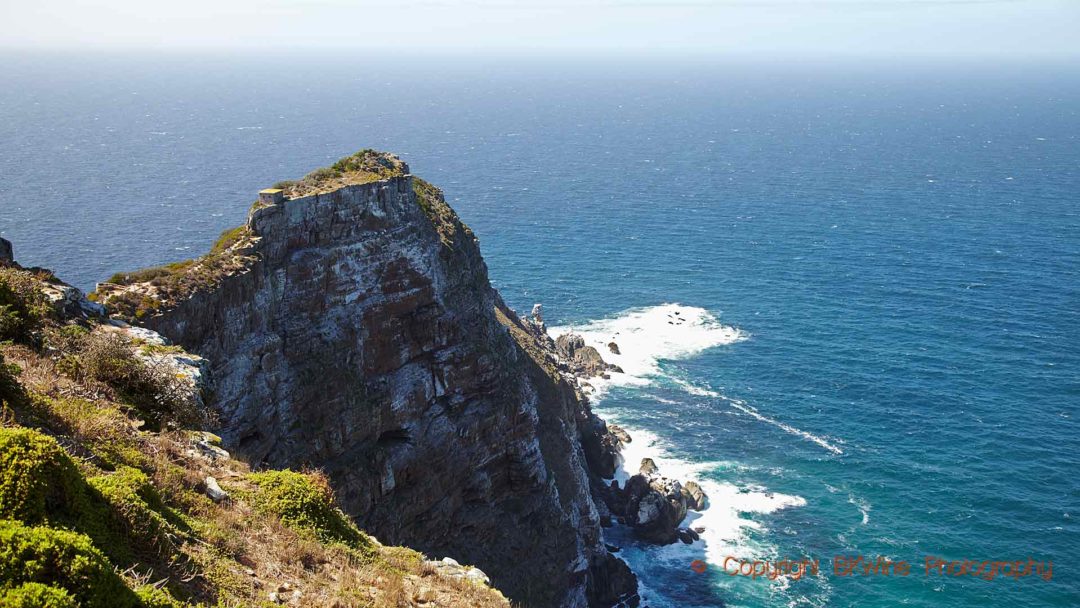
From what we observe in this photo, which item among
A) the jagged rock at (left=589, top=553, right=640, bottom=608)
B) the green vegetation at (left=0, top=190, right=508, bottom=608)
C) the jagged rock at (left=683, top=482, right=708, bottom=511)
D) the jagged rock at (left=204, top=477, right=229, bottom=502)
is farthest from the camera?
the jagged rock at (left=683, top=482, right=708, bottom=511)

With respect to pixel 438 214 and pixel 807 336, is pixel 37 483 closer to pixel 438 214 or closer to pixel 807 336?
pixel 438 214

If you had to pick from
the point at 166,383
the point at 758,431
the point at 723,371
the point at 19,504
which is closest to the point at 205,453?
the point at 166,383

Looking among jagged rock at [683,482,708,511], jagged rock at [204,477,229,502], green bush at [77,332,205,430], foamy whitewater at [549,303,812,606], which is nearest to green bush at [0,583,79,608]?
jagged rock at [204,477,229,502]

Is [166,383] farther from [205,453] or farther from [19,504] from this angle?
[19,504]

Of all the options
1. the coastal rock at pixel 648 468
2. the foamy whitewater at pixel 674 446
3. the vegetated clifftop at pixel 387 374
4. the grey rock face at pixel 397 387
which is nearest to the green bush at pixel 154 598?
the vegetated clifftop at pixel 387 374

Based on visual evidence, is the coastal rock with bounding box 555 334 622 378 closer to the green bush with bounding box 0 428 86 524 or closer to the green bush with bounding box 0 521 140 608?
the green bush with bounding box 0 428 86 524

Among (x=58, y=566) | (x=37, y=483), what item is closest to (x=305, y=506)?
(x=37, y=483)

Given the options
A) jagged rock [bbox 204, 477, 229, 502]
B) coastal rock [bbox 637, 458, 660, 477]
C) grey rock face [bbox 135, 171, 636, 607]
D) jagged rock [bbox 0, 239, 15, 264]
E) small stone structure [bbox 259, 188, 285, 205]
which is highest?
small stone structure [bbox 259, 188, 285, 205]
